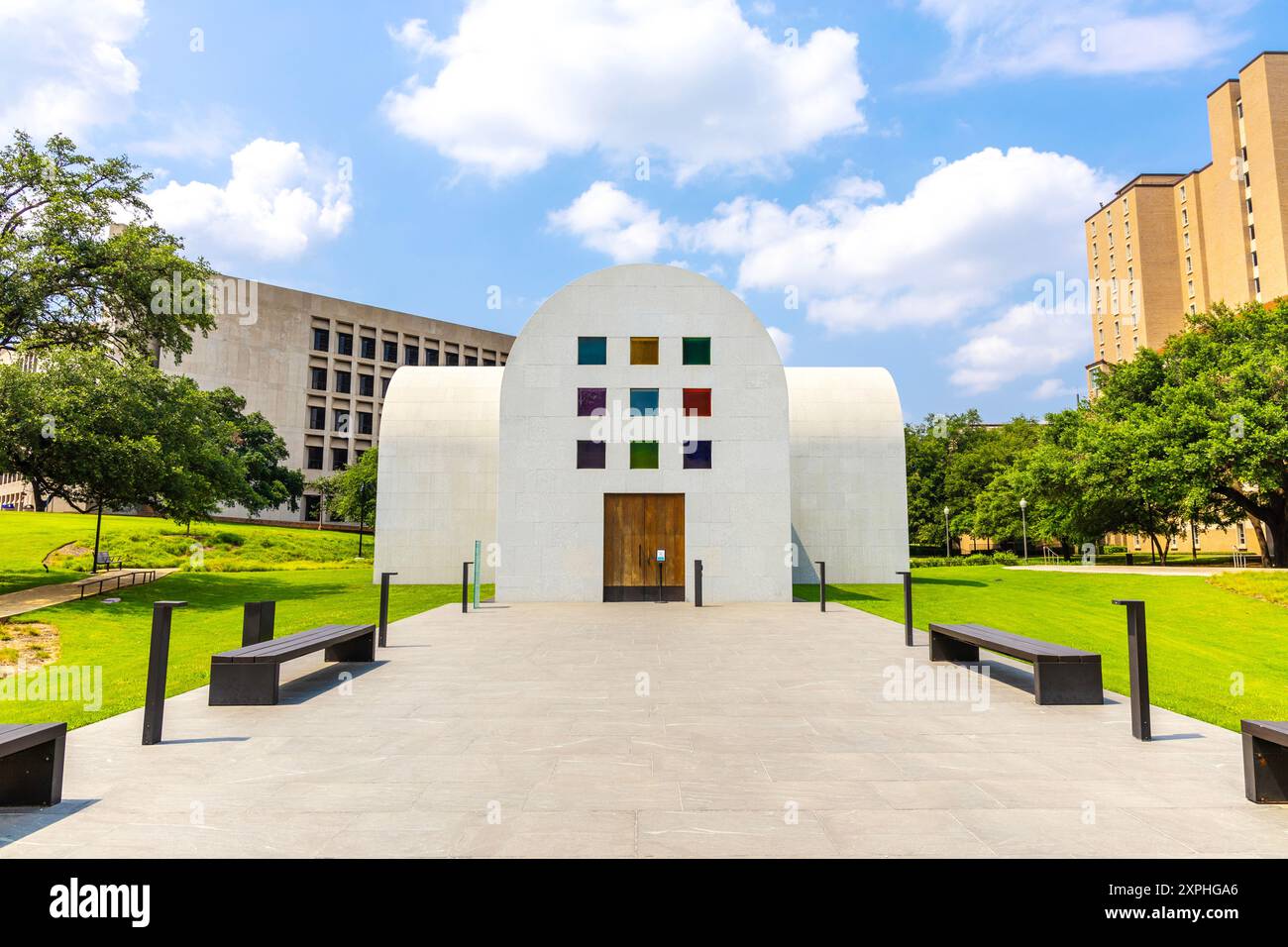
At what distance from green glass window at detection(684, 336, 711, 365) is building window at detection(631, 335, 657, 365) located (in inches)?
36.7

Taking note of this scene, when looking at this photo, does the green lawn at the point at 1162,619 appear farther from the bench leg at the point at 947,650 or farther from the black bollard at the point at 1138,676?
the bench leg at the point at 947,650

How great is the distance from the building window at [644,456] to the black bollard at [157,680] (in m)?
15.0

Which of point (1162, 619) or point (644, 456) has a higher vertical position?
point (644, 456)

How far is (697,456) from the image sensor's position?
67.8 ft

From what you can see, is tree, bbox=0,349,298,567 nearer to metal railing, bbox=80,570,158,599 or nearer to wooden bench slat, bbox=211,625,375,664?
metal railing, bbox=80,570,158,599

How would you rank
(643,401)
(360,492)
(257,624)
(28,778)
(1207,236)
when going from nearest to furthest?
(28,778)
(257,624)
(643,401)
(360,492)
(1207,236)

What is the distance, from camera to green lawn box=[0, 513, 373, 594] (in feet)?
119

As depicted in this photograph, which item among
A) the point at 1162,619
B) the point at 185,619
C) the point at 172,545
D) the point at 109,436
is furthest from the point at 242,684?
the point at 172,545

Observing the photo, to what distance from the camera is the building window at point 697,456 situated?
2062 cm

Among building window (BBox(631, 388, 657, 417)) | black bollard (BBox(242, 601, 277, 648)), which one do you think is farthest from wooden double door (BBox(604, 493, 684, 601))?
black bollard (BBox(242, 601, 277, 648))

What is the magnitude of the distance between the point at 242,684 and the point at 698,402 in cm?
1521

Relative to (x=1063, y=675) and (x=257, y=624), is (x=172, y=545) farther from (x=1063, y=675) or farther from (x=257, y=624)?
(x=1063, y=675)

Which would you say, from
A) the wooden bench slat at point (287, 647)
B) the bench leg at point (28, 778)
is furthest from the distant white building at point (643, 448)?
the bench leg at point (28, 778)

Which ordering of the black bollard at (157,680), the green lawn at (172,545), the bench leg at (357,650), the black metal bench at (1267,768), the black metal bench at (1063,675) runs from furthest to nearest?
the green lawn at (172,545), the bench leg at (357,650), the black metal bench at (1063,675), the black bollard at (157,680), the black metal bench at (1267,768)
